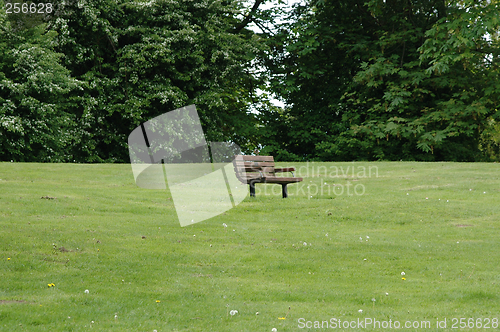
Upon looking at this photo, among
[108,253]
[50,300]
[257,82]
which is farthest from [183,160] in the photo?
[50,300]

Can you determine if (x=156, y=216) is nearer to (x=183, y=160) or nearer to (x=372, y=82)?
(x=183, y=160)

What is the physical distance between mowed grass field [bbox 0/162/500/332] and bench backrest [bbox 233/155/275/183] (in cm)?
73

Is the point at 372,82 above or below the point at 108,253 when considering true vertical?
above

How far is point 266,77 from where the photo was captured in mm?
28141

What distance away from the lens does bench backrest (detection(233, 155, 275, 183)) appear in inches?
493

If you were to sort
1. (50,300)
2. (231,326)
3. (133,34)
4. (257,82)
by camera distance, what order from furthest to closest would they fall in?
(257,82), (133,34), (50,300), (231,326)

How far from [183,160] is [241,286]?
2050 cm

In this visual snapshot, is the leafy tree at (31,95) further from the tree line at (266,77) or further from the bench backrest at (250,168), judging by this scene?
the bench backrest at (250,168)

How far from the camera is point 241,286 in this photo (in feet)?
20.4

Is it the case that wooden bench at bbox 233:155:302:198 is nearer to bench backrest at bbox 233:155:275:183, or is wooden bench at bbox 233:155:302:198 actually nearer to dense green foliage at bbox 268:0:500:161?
bench backrest at bbox 233:155:275:183

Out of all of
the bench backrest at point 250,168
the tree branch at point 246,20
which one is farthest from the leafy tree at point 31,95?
the tree branch at point 246,20

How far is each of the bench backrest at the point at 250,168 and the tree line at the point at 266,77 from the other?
11.4 meters

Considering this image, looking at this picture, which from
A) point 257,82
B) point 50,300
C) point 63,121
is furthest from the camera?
point 257,82

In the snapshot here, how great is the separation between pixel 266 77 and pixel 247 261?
71.4ft
